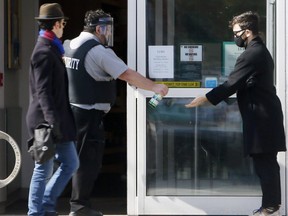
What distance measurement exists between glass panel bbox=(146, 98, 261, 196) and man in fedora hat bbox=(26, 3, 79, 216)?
3.92ft

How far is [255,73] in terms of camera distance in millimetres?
5520

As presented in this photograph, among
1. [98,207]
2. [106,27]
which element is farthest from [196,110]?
[98,207]

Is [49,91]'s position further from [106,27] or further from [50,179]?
[106,27]

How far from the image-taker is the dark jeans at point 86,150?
5.69 metres

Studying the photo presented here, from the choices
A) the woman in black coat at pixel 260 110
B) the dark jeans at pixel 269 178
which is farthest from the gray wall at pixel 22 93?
the dark jeans at pixel 269 178

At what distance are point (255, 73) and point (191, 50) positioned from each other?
3.18ft

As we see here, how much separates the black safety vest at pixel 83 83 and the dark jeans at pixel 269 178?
4.51ft

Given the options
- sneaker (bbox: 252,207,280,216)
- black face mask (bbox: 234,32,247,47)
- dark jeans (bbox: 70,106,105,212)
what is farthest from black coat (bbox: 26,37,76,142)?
sneaker (bbox: 252,207,280,216)

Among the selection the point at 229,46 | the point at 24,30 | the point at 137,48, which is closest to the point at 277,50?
the point at 229,46

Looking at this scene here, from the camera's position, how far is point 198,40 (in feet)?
20.8

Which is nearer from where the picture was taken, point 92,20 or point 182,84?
point 92,20

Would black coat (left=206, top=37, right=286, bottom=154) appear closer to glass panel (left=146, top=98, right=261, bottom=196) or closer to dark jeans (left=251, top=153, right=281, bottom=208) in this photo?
A: dark jeans (left=251, top=153, right=281, bottom=208)

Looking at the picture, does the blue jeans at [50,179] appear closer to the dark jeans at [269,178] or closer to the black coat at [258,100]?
the black coat at [258,100]

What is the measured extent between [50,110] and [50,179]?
0.69 meters
